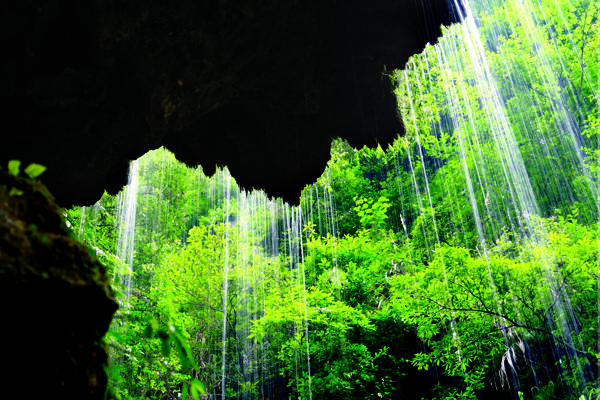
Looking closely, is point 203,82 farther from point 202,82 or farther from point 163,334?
point 163,334

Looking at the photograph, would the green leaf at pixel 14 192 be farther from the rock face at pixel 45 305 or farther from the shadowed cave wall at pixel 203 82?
the shadowed cave wall at pixel 203 82

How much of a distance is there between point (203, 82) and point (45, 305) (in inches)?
163

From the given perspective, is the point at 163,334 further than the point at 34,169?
Yes

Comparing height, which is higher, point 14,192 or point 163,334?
point 14,192

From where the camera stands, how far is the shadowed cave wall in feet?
13.3

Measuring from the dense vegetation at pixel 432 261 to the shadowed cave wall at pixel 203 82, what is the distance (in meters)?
2.33

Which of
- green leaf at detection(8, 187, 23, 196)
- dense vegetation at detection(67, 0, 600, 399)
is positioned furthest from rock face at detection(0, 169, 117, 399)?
dense vegetation at detection(67, 0, 600, 399)

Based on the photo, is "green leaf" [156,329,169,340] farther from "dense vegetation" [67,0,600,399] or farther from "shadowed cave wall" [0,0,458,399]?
"dense vegetation" [67,0,600,399]

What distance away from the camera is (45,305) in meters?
1.13

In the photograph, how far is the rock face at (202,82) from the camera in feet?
13.3

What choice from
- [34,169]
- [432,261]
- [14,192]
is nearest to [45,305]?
[14,192]

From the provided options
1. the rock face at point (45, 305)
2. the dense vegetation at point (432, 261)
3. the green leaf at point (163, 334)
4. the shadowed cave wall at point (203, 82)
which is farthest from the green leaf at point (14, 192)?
the dense vegetation at point (432, 261)

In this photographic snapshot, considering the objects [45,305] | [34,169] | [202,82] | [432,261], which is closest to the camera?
[45,305]

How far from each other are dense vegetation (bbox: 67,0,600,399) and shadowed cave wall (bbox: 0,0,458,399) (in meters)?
2.33
